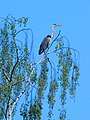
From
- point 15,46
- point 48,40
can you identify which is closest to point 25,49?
point 15,46

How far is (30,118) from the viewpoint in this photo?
39.2 ft

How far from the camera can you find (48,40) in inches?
514

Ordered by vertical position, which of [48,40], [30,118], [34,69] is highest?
[48,40]

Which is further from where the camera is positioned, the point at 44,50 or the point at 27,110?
the point at 44,50

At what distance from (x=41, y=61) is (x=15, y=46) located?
22.8 inches

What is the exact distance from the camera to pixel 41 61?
12250 mm

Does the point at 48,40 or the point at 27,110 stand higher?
the point at 48,40

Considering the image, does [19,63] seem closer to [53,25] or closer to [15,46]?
[15,46]

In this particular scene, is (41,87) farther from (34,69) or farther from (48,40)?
(48,40)

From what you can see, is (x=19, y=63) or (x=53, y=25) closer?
(x=19, y=63)

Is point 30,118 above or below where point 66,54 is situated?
below

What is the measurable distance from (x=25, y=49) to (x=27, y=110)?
116 centimetres

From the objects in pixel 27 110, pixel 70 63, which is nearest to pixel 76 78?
pixel 70 63

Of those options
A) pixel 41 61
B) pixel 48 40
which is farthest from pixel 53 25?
pixel 41 61
